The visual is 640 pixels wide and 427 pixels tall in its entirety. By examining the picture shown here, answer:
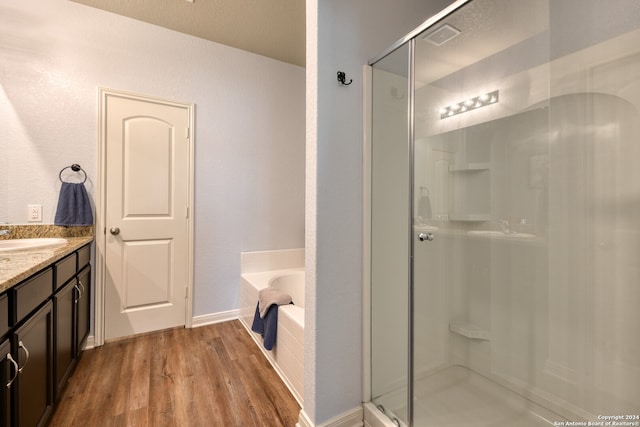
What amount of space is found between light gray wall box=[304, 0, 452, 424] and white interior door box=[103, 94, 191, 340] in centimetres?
162

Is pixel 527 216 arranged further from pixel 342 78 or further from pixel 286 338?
pixel 286 338

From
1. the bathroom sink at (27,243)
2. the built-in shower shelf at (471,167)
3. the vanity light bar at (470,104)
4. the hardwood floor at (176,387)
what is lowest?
the hardwood floor at (176,387)

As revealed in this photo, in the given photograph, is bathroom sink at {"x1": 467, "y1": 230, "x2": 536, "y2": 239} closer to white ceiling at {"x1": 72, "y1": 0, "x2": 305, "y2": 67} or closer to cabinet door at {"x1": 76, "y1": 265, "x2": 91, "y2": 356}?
white ceiling at {"x1": 72, "y1": 0, "x2": 305, "y2": 67}

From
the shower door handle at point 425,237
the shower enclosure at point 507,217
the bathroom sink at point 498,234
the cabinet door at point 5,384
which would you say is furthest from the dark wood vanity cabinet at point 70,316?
the bathroom sink at point 498,234

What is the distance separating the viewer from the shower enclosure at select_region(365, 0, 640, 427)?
118 centimetres

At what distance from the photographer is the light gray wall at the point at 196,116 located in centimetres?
197

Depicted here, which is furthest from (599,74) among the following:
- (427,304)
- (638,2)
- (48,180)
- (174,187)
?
(48,180)

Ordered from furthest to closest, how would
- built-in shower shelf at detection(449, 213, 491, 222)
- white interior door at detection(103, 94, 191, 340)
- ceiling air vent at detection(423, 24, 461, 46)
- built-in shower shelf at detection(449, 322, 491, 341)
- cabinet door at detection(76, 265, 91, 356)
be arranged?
white interior door at detection(103, 94, 191, 340)
cabinet door at detection(76, 265, 91, 356)
built-in shower shelf at detection(449, 322, 491, 341)
built-in shower shelf at detection(449, 213, 491, 222)
ceiling air vent at detection(423, 24, 461, 46)

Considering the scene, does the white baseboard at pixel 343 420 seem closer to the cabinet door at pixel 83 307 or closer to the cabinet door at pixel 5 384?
the cabinet door at pixel 5 384

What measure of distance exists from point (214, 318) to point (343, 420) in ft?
5.46

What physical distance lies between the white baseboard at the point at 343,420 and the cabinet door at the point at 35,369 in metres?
1.08

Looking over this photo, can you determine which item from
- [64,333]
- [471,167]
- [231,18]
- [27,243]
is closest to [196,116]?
[231,18]

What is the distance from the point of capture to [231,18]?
2.28m

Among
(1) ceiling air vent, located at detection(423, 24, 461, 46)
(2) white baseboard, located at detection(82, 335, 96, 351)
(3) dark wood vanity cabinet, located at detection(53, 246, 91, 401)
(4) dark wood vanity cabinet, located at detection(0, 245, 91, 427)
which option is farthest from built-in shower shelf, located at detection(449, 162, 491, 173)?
(2) white baseboard, located at detection(82, 335, 96, 351)
